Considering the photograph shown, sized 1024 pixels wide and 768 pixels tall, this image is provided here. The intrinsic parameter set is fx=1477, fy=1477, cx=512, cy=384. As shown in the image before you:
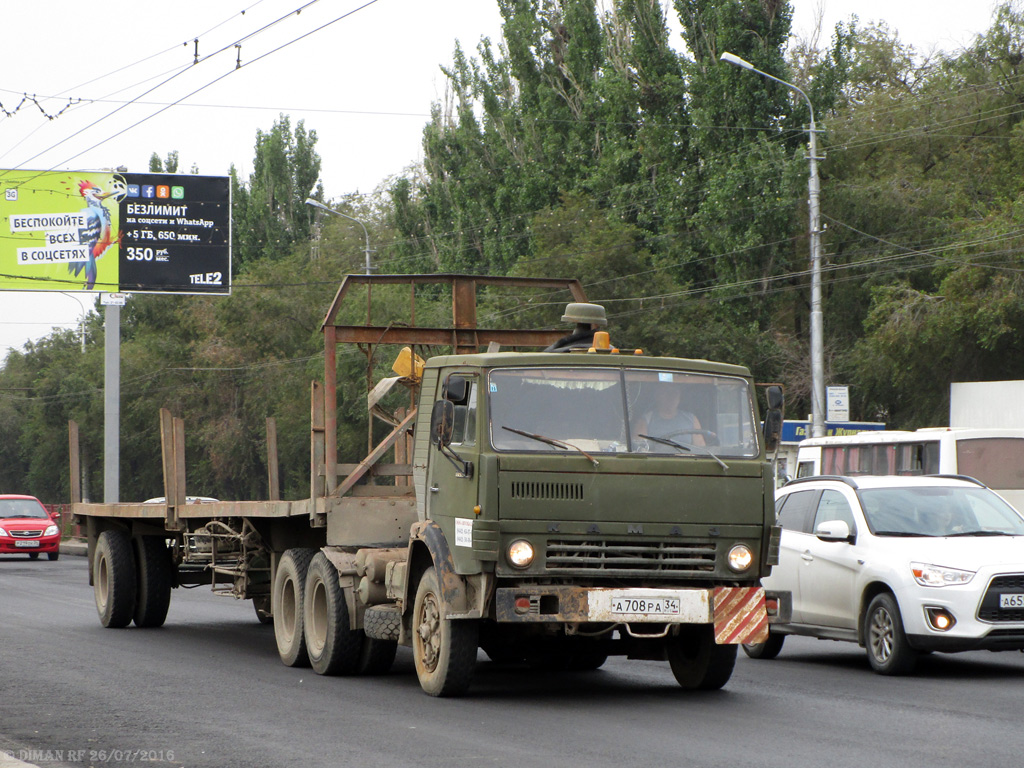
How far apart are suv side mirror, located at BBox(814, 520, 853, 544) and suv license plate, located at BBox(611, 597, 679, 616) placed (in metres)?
3.24

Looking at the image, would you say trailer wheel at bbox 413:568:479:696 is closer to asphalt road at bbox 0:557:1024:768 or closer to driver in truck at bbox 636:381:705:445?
asphalt road at bbox 0:557:1024:768

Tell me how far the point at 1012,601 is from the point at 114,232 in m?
27.0

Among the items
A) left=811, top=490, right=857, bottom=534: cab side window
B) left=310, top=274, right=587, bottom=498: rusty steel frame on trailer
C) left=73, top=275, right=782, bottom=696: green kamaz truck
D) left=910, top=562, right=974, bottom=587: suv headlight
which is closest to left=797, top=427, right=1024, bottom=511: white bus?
left=811, top=490, right=857, bottom=534: cab side window

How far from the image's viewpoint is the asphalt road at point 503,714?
25.1 feet

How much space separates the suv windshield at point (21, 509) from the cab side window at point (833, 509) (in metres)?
27.7

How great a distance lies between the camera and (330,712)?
367 inches

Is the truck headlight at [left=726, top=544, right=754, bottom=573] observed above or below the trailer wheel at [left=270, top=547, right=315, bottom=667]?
above

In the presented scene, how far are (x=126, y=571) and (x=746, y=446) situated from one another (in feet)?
29.8

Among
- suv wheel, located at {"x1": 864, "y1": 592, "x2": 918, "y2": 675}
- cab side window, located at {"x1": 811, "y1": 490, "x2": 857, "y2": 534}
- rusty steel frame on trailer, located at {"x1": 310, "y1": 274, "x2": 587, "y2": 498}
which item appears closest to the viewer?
suv wheel, located at {"x1": 864, "y1": 592, "x2": 918, "y2": 675}

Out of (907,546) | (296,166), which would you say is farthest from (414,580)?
(296,166)

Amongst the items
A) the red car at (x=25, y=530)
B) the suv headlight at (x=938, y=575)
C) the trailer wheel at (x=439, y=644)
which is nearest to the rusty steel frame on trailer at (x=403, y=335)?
the trailer wheel at (x=439, y=644)

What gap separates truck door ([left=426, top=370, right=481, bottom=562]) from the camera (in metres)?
9.43

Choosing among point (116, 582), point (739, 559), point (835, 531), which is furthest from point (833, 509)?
point (116, 582)

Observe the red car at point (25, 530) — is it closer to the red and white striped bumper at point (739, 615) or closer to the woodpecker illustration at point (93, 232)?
the woodpecker illustration at point (93, 232)
